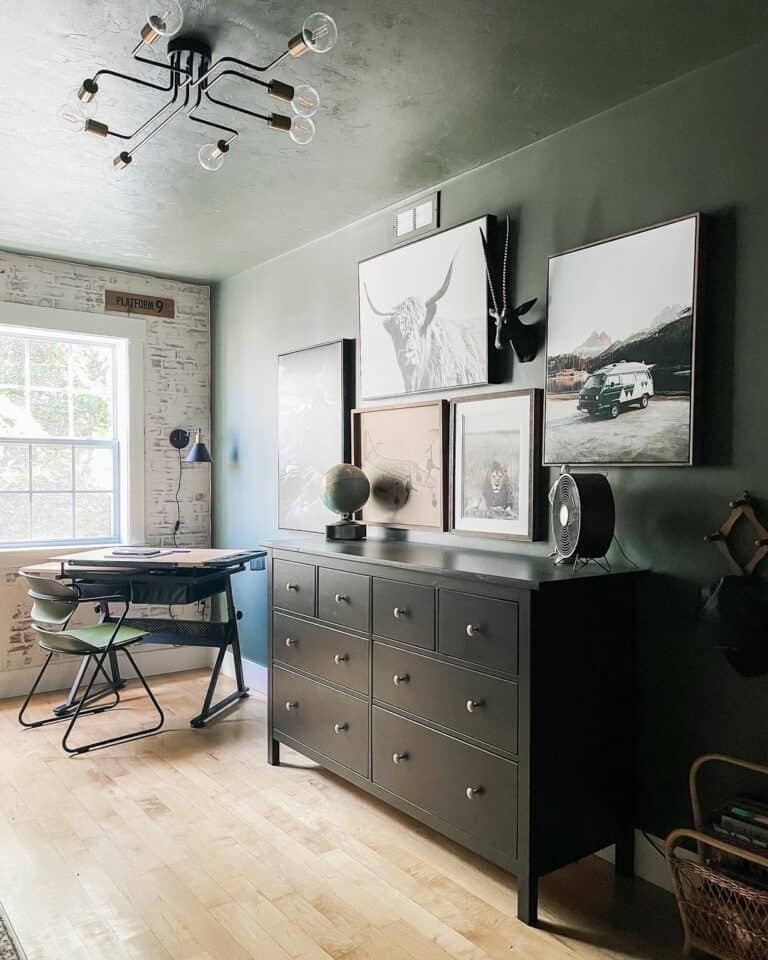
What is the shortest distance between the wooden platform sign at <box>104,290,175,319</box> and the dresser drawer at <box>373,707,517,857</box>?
3.41 m

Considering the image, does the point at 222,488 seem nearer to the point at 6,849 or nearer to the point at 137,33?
the point at 6,849

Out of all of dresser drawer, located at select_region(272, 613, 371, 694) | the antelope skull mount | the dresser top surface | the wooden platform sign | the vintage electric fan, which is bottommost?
dresser drawer, located at select_region(272, 613, 371, 694)

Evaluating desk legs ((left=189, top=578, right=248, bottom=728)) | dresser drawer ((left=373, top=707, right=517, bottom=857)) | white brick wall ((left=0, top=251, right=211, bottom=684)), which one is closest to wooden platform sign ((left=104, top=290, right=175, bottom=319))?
white brick wall ((left=0, top=251, right=211, bottom=684))

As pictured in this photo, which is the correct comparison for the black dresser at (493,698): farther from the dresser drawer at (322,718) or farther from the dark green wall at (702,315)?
the dark green wall at (702,315)

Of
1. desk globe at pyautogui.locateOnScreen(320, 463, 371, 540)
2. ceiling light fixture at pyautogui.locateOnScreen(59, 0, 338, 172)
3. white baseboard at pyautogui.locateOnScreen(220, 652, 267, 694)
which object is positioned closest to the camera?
ceiling light fixture at pyautogui.locateOnScreen(59, 0, 338, 172)

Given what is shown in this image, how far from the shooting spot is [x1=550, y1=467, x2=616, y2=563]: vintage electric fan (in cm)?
252

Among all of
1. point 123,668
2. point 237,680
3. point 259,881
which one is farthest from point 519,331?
point 123,668

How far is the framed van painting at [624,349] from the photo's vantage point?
249 cm

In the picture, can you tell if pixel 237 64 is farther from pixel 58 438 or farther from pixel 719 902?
pixel 58 438

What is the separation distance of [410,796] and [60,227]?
11.4 ft

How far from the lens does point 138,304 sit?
16.9 feet

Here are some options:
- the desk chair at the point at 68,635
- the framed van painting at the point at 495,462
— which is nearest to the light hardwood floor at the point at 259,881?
the desk chair at the point at 68,635

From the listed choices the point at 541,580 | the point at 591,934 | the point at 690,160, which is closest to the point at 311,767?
the point at 591,934

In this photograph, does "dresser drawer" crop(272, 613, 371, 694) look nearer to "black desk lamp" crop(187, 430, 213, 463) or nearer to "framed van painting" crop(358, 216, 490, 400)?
"framed van painting" crop(358, 216, 490, 400)
